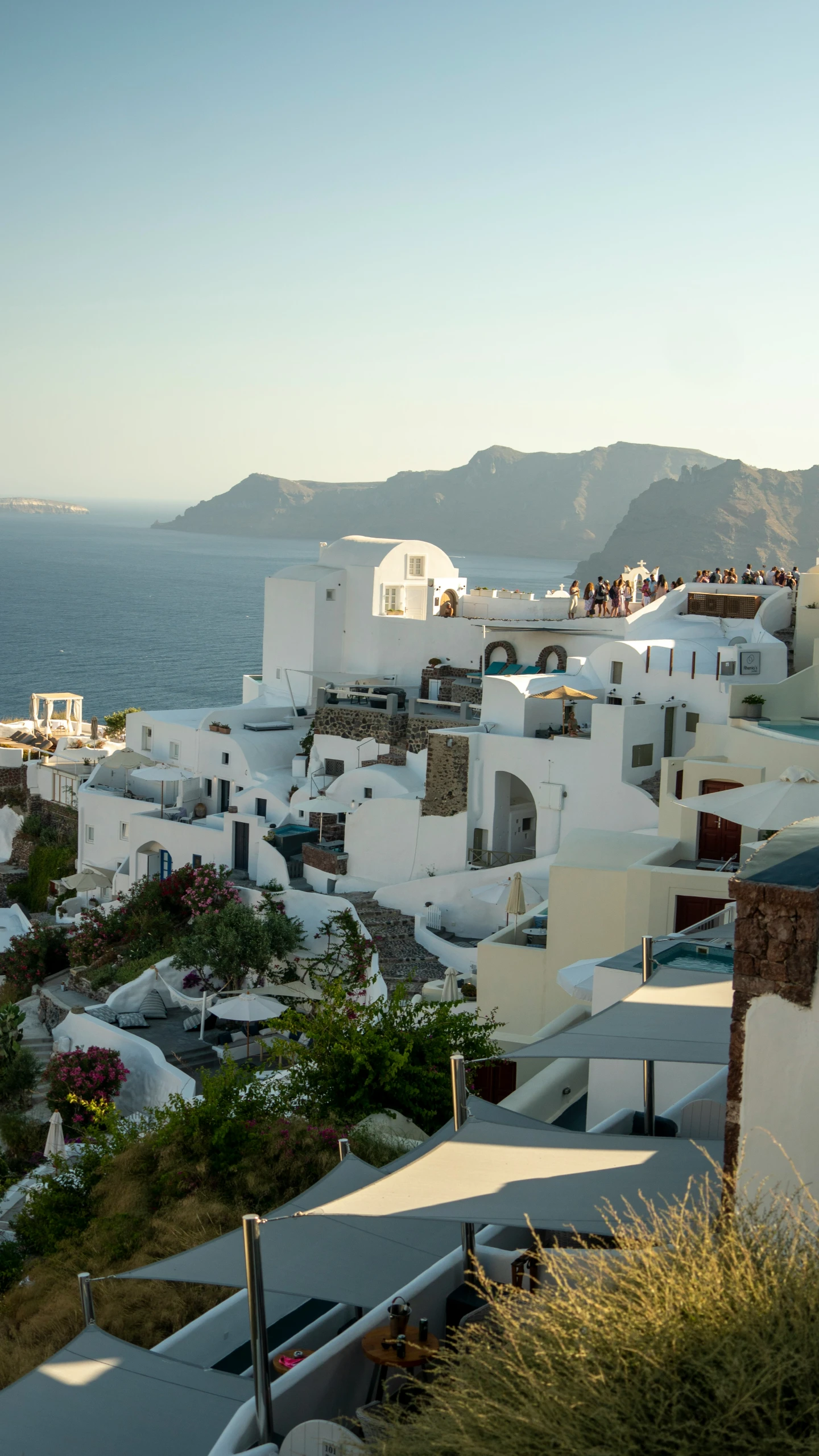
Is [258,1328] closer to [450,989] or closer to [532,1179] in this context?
[532,1179]

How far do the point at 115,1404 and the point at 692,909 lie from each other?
12.6 m

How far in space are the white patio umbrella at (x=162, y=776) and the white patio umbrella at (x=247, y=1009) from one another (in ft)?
38.6

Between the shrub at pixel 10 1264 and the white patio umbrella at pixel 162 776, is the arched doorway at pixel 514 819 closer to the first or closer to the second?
the white patio umbrella at pixel 162 776

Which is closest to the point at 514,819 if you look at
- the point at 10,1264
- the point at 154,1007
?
the point at 154,1007

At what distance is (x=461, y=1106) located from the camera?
→ 7918 mm

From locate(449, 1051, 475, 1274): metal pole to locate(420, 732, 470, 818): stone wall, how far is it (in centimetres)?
2210

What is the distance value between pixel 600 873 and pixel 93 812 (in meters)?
22.8

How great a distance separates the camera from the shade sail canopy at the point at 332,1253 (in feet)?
22.6

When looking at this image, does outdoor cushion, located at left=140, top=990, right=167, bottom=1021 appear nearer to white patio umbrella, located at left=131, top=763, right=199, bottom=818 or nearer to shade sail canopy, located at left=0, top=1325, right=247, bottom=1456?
white patio umbrella, located at left=131, top=763, right=199, bottom=818

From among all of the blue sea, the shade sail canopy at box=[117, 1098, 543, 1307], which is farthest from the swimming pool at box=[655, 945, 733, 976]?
the blue sea

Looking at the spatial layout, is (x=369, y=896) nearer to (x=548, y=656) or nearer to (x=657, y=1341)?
(x=548, y=656)

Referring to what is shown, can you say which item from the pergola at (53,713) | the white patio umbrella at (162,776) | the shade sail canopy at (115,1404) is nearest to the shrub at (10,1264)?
the shade sail canopy at (115,1404)

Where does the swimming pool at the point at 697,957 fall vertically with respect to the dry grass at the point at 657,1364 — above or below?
below

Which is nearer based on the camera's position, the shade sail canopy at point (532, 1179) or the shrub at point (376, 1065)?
the shade sail canopy at point (532, 1179)
